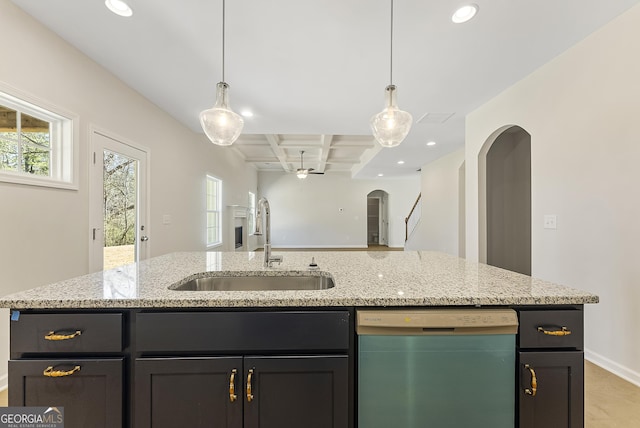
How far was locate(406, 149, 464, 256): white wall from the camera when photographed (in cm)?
546

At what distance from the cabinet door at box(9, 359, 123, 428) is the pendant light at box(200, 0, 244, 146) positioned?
1.41m

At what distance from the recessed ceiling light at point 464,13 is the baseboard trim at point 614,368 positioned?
2651mm

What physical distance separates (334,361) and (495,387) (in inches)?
23.8

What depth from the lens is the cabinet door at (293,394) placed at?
954 mm

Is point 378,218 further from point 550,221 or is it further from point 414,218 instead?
point 550,221

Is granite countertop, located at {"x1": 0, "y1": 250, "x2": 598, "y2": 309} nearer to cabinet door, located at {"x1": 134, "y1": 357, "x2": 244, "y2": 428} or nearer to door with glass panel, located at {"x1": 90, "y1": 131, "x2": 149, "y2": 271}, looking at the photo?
cabinet door, located at {"x1": 134, "y1": 357, "x2": 244, "y2": 428}

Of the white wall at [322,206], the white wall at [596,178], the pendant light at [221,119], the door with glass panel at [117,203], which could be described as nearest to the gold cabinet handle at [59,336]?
the pendant light at [221,119]

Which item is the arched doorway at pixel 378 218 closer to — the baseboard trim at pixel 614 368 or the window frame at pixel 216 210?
the window frame at pixel 216 210

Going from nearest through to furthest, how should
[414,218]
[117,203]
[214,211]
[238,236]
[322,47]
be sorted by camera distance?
[322,47], [117,203], [214,211], [238,236], [414,218]

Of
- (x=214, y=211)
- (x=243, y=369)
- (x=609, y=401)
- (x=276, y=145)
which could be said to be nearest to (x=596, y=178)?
(x=609, y=401)

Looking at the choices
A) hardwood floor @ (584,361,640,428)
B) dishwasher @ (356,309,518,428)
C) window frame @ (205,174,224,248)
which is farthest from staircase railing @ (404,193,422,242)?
dishwasher @ (356,309,518,428)

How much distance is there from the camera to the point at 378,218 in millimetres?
10906

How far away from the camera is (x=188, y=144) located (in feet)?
14.1

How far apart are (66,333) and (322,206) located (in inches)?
340
